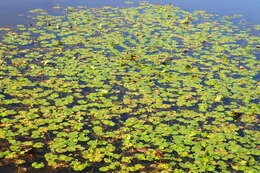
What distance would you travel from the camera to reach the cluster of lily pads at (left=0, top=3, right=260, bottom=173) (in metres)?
7.36

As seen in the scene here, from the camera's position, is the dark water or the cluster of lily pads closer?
the cluster of lily pads

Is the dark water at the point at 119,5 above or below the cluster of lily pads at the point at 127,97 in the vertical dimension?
above

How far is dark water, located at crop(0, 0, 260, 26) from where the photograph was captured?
56.2 feet

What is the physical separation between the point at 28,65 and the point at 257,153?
25.9 feet

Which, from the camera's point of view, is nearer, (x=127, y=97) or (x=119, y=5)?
(x=127, y=97)

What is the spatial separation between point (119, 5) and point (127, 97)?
40.6 ft

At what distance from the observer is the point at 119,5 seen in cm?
2086

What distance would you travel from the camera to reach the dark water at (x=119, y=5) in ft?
56.2

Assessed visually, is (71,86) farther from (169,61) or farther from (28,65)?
(169,61)

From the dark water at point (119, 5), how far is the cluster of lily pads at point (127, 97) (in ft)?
5.54

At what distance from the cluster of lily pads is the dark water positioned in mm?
1690

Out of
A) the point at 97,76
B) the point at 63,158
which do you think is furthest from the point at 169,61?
the point at 63,158

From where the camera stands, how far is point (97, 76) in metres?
11.0

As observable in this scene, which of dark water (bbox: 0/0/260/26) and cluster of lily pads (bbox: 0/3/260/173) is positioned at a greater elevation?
dark water (bbox: 0/0/260/26)
